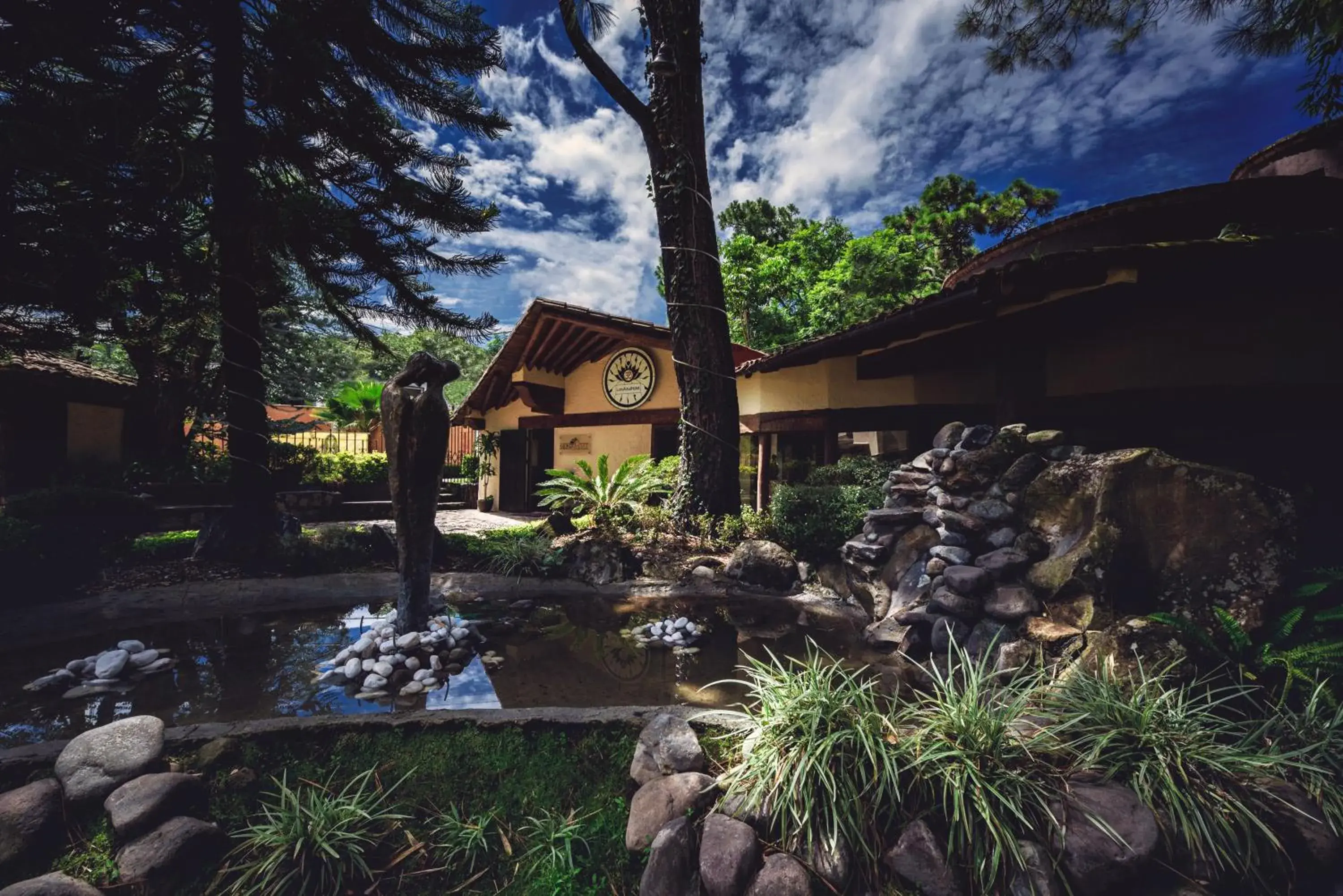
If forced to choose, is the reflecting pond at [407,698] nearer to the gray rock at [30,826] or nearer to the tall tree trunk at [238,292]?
the gray rock at [30,826]

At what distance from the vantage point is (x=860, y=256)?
17078 millimetres

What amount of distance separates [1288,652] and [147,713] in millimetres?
6021

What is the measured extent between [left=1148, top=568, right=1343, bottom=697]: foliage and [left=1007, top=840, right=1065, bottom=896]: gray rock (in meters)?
1.81

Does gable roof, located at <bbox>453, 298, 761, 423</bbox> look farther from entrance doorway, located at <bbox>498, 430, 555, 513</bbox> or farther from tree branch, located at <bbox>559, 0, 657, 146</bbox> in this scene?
tree branch, located at <bbox>559, 0, 657, 146</bbox>

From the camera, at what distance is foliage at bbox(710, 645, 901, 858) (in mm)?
1821

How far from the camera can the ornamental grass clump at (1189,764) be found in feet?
5.72

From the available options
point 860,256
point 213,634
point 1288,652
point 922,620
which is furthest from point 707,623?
point 860,256

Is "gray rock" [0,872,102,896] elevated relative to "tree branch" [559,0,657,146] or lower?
lower

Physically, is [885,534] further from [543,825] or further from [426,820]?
[426,820]

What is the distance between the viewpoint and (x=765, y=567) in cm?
541

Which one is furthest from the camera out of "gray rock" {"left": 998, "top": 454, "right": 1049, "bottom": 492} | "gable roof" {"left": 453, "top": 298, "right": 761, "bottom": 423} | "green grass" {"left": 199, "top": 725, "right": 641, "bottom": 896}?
"gable roof" {"left": 453, "top": 298, "right": 761, "bottom": 423}

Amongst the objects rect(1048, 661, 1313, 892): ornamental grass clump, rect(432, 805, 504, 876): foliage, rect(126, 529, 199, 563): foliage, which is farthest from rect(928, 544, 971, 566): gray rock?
rect(126, 529, 199, 563): foliage

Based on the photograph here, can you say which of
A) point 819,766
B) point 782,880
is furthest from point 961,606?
point 782,880

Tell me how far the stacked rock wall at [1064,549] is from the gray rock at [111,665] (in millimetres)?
5039
